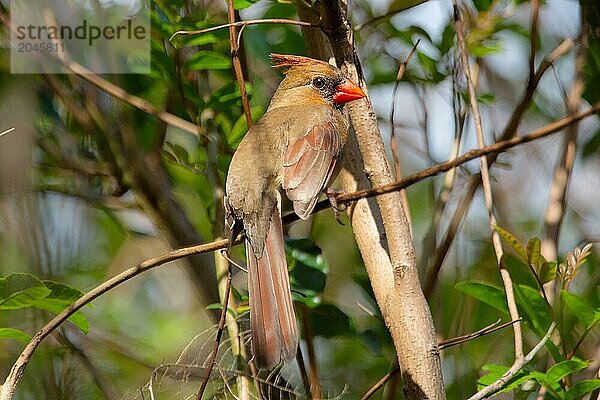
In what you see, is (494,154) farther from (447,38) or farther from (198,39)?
(198,39)

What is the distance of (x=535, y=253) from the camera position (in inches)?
73.1

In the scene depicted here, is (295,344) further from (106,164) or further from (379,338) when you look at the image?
(106,164)

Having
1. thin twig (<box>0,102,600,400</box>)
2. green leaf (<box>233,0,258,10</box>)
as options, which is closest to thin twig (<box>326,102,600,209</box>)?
thin twig (<box>0,102,600,400</box>)

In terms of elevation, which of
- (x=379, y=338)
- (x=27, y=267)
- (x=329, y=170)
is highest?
(x=329, y=170)

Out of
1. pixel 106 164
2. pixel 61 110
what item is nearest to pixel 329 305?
pixel 106 164

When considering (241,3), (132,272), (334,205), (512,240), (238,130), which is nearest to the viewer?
(132,272)

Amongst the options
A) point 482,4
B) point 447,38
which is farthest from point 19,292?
point 482,4

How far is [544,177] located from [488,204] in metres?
1.51

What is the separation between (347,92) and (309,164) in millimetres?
210

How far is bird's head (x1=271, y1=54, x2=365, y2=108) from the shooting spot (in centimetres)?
224

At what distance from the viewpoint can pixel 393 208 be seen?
167 cm

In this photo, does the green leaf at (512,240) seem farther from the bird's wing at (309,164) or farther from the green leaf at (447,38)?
the green leaf at (447,38)

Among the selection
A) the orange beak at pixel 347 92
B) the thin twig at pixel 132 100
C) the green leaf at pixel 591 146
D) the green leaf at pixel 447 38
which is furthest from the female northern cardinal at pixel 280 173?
the green leaf at pixel 591 146

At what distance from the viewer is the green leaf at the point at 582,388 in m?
1.72
